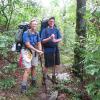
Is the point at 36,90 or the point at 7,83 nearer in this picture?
the point at 36,90

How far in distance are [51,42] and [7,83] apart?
6.13 feet

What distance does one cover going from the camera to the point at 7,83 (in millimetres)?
8961

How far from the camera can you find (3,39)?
8773 mm

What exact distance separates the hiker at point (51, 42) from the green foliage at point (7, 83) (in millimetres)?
1211

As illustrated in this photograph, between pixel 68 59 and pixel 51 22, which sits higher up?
pixel 51 22

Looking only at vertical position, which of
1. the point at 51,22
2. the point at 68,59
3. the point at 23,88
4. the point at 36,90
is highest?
the point at 51,22

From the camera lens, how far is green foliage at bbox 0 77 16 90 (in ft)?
28.6

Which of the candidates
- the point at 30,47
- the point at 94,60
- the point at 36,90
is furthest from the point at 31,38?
the point at 94,60

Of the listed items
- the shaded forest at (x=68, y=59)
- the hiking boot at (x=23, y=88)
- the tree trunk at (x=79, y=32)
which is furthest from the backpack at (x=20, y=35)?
the tree trunk at (x=79, y=32)

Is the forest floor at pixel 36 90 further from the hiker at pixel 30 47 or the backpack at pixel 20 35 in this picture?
the backpack at pixel 20 35

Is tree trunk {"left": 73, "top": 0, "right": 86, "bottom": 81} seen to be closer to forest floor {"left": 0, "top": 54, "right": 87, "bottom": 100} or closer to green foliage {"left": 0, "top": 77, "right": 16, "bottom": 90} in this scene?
forest floor {"left": 0, "top": 54, "right": 87, "bottom": 100}

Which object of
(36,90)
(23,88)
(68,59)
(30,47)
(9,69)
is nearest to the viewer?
(30,47)

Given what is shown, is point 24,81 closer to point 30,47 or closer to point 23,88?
point 23,88

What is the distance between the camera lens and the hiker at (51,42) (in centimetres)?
886
